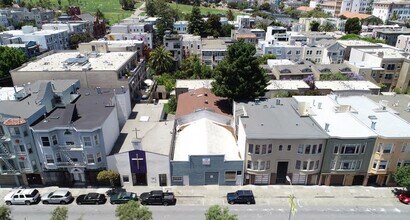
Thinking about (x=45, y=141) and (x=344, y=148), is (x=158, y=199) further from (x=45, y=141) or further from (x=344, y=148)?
(x=344, y=148)

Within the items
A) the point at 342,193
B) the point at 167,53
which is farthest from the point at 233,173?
the point at 167,53

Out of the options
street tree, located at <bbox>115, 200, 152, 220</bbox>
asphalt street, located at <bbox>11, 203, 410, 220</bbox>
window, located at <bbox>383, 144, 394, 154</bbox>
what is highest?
window, located at <bbox>383, 144, 394, 154</bbox>

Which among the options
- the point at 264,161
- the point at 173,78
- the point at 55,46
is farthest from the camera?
the point at 55,46

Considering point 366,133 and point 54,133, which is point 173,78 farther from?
point 366,133

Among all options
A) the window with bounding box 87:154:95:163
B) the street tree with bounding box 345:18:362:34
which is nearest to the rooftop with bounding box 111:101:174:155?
the window with bounding box 87:154:95:163

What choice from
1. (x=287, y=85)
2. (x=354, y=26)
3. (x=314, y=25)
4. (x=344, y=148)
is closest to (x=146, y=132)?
(x=344, y=148)

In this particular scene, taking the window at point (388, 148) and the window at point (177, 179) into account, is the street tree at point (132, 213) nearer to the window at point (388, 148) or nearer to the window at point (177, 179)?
the window at point (177, 179)

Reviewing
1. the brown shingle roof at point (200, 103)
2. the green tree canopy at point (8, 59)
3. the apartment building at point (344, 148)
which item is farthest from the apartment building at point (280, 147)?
the green tree canopy at point (8, 59)

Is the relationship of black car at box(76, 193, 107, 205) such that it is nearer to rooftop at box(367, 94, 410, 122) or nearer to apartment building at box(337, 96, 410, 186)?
apartment building at box(337, 96, 410, 186)
